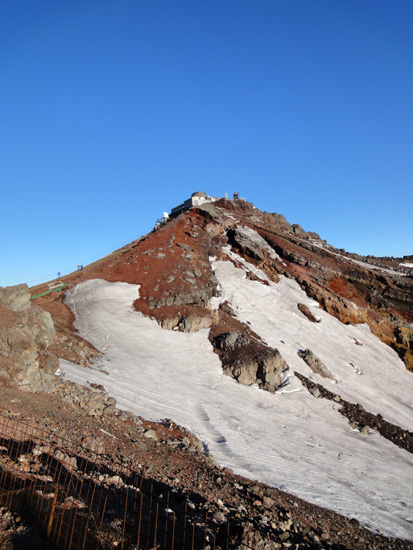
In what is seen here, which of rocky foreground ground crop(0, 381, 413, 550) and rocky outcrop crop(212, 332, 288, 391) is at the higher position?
rocky outcrop crop(212, 332, 288, 391)

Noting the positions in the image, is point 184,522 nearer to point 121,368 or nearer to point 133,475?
point 133,475

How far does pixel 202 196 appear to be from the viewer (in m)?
69.9

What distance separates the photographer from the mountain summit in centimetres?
1791

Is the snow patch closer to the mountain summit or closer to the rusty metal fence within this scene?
the mountain summit

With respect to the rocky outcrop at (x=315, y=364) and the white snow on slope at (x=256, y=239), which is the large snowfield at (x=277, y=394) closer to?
the rocky outcrop at (x=315, y=364)

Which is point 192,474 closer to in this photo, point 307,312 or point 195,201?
point 307,312

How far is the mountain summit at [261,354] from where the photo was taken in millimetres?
17906

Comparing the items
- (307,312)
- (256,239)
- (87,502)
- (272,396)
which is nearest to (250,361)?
(272,396)

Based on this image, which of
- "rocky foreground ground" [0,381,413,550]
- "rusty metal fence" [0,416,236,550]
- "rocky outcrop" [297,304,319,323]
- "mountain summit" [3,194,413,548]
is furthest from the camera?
"rocky outcrop" [297,304,319,323]

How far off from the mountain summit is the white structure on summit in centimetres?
1575

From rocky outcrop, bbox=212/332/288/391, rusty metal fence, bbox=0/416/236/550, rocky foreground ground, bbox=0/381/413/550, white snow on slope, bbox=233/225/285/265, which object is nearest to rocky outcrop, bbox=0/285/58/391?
rocky foreground ground, bbox=0/381/413/550

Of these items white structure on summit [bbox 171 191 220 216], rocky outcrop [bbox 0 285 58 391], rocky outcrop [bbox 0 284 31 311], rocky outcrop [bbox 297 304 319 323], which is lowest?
rocky outcrop [bbox 0 285 58 391]

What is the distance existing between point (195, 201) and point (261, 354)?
44808 mm

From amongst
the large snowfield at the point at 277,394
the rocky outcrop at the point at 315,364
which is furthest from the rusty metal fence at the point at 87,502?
the rocky outcrop at the point at 315,364
